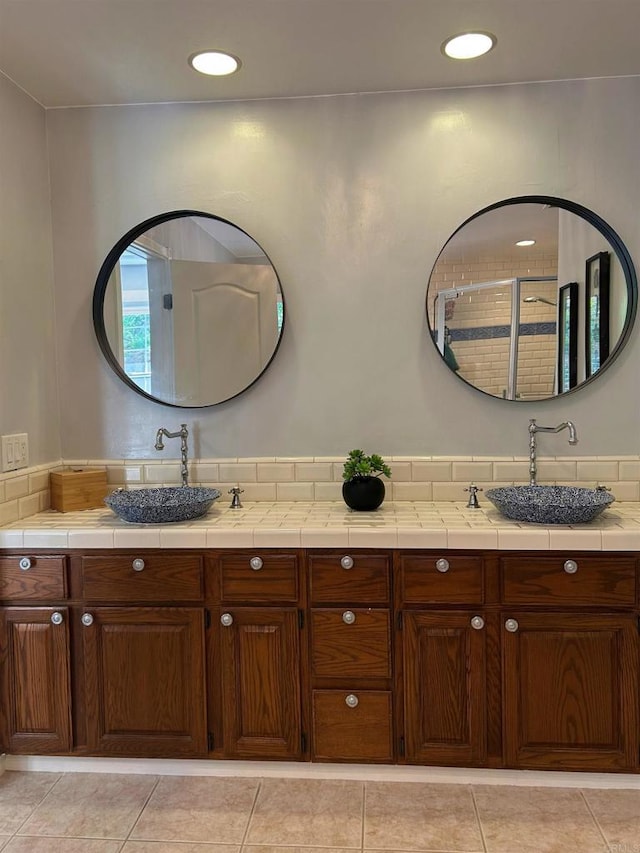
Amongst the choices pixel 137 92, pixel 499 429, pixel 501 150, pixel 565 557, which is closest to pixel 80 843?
pixel 565 557

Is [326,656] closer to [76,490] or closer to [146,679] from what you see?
[146,679]

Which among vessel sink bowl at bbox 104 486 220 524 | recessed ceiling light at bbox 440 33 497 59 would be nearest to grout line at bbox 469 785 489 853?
vessel sink bowl at bbox 104 486 220 524

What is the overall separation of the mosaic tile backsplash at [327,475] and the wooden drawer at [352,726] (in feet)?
2.50

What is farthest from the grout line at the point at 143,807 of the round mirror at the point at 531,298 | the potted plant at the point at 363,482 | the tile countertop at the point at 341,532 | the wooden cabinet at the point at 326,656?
the round mirror at the point at 531,298

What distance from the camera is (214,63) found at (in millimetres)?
2244

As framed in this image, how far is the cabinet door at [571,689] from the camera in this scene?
2.00 metres

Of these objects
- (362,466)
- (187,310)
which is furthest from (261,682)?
(187,310)

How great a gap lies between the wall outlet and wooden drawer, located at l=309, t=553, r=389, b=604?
116 centimetres

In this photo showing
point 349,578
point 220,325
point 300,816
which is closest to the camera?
point 300,816

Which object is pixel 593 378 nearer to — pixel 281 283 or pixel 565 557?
pixel 565 557

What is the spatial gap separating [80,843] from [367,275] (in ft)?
7.03

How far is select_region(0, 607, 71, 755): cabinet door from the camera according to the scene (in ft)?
7.08

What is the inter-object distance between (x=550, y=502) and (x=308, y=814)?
132 centimetres

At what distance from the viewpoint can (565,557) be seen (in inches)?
79.2
